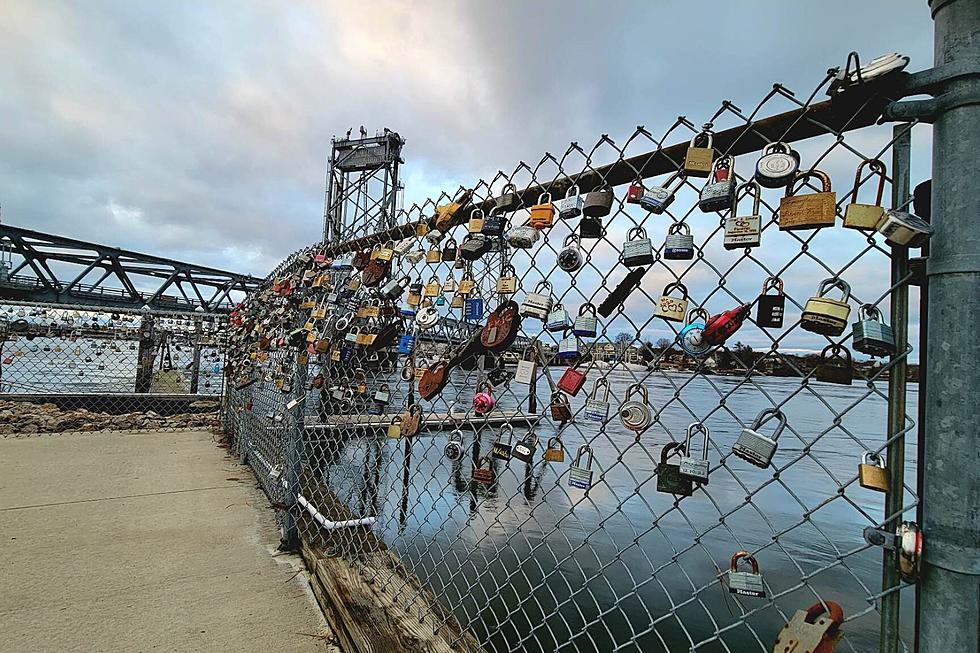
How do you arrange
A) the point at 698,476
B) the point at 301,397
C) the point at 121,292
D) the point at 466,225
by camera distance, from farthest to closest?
the point at 121,292
the point at 301,397
the point at 466,225
the point at 698,476

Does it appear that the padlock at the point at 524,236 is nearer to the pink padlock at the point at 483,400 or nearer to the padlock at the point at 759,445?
the pink padlock at the point at 483,400

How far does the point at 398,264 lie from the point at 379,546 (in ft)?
4.74

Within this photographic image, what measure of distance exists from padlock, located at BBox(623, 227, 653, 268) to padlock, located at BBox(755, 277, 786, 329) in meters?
0.26

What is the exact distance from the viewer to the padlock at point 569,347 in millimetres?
1352

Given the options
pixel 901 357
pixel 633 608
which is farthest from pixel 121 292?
pixel 901 357

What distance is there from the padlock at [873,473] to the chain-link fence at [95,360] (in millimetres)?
8343

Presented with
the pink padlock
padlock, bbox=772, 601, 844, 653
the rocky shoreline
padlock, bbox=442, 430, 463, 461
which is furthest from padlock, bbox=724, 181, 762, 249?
the rocky shoreline

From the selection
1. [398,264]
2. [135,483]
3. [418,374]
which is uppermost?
[398,264]

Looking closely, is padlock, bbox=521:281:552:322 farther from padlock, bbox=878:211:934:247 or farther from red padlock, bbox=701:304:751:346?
padlock, bbox=878:211:934:247

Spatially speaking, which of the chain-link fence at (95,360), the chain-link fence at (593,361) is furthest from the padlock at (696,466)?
the chain-link fence at (95,360)

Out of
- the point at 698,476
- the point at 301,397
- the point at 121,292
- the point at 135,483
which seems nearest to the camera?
the point at 698,476

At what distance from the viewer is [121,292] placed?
37.1 metres

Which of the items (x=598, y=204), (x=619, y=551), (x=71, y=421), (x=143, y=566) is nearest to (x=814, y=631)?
(x=598, y=204)

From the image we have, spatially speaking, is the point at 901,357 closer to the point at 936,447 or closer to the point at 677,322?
the point at 936,447
